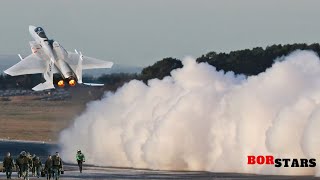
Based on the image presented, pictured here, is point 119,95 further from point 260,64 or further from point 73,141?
point 260,64

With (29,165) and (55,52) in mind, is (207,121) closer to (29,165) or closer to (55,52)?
(55,52)

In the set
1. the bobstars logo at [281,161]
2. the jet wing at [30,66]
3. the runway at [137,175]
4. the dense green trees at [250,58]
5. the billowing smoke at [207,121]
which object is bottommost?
the runway at [137,175]

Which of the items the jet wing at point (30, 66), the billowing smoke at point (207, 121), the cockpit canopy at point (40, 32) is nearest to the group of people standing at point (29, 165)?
the billowing smoke at point (207, 121)

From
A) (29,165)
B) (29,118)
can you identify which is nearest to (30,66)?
(29,165)

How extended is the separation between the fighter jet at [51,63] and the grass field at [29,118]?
41.0 m

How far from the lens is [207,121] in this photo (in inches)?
4505

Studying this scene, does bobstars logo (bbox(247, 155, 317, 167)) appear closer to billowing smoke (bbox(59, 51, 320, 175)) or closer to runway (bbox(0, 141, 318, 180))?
billowing smoke (bbox(59, 51, 320, 175))

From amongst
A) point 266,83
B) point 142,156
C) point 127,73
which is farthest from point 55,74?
point 127,73

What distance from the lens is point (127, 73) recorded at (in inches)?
5935

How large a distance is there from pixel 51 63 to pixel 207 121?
16.2m

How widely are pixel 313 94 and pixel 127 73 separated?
5171 cm

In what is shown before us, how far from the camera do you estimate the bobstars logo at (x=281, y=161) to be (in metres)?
96.6

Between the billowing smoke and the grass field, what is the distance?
37.6 meters

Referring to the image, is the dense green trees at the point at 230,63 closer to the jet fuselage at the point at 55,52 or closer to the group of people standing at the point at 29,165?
the jet fuselage at the point at 55,52
